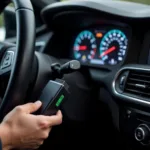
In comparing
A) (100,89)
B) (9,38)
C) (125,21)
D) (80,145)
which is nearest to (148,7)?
(125,21)

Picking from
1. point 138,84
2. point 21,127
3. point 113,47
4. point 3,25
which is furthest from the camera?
point 3,25

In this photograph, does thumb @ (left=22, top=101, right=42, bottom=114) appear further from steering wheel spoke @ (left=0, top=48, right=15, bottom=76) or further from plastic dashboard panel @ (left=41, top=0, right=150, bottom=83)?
plastic dashboard panel @ (left=41, top=0, right=150, bottom=83)

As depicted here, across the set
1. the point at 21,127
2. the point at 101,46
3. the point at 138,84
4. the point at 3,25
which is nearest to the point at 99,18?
the point at 101,46

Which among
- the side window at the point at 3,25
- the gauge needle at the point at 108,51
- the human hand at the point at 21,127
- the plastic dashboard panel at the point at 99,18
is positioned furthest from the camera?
the side window at the point at 3,25

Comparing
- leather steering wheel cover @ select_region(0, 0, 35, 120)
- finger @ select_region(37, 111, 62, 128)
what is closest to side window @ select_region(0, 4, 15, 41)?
leather steering wheel cover @ select_region(0, 0, 35, 120)

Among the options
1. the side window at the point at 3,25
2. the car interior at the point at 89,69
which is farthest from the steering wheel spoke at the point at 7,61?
the side window at the point at 3,25

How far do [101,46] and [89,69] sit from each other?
9 cm

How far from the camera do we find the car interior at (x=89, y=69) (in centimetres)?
105

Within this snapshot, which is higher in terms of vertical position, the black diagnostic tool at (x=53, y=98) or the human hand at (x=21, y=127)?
the black diagnostic tool at (x=53, y=98)

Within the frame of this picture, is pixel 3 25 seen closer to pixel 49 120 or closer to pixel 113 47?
pixel 113 47

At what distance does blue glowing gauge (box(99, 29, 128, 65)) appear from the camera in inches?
52.4

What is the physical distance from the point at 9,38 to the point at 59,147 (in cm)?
71

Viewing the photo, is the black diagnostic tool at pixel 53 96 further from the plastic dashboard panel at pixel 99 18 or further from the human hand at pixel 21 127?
the plastic dashboard panel at pixel 99 18

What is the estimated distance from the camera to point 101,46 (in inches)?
55.7
